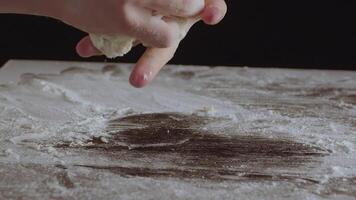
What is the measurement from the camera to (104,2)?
883mm

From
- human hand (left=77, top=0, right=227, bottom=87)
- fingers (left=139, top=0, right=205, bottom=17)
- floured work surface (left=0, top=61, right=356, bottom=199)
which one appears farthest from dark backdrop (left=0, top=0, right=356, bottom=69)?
fingers (left=139, top=0, right=205, bottom=17)

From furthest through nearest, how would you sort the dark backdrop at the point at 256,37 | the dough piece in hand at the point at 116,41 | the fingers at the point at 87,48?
the dark backdrop at the point at 256,37 < the fingers at the point at 87,48 < the dough piece in hand at the point at 116,41

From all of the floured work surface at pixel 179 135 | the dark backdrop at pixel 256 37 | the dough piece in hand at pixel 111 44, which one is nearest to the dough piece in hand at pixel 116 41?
the dough piece in hand at pixel 111 44

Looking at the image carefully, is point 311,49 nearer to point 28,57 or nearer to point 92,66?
point 92,66

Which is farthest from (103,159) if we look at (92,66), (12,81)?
(92,66)

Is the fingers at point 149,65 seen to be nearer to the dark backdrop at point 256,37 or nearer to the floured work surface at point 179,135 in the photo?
the floured work surface at point 179,135

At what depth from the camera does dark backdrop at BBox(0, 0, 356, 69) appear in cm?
175

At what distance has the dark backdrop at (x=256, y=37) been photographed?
175 cm

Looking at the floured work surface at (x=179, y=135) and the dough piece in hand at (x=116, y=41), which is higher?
the dough piece in hand at (x=116, y=41)

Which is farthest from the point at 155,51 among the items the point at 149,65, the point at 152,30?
the point at 152,30

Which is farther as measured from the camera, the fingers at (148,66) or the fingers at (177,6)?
the fingers at (148,66)

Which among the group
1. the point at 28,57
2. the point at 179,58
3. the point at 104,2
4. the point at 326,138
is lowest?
the point at 28,57

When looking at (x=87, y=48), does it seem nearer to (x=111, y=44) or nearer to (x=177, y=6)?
(x=111, y=44)

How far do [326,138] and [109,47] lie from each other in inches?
16.2
